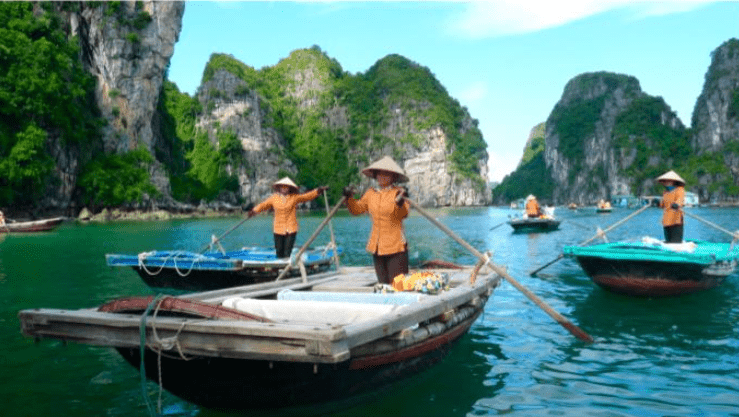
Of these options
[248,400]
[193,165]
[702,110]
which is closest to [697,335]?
[248,400]

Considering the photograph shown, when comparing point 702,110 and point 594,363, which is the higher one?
point 702,110

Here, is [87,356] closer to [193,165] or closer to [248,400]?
[248,400]

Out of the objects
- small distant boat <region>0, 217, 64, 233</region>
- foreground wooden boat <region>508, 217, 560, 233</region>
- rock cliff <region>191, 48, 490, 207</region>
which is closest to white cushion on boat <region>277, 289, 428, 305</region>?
foreground wooden boat <region>508, 217, 560, 233</region>

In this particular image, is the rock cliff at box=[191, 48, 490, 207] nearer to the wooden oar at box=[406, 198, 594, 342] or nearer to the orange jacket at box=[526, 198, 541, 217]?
the orange jacket at box=[526, 198, 541, 217]

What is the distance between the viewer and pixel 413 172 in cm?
11344

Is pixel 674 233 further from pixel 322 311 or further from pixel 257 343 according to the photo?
pixel 257 343

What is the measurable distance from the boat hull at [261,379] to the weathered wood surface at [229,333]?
0.21 meters

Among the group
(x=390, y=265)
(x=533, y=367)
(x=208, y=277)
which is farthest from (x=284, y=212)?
(x=533, y=367)

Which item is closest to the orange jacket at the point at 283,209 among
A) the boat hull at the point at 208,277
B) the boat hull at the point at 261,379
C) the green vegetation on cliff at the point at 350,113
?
the boat hull at the point at 208,277

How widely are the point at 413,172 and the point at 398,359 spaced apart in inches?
4310

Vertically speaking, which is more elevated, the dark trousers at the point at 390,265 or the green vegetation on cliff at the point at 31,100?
the green vegetation on cliff at the point at 31,100

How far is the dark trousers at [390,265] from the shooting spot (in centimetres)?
661

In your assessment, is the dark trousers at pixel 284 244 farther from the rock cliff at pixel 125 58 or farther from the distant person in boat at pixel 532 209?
the rock cliff at pixel 125 58

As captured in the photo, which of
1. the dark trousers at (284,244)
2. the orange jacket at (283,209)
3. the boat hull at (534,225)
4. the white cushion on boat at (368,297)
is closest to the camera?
the white cushion on boat at (368,297)
